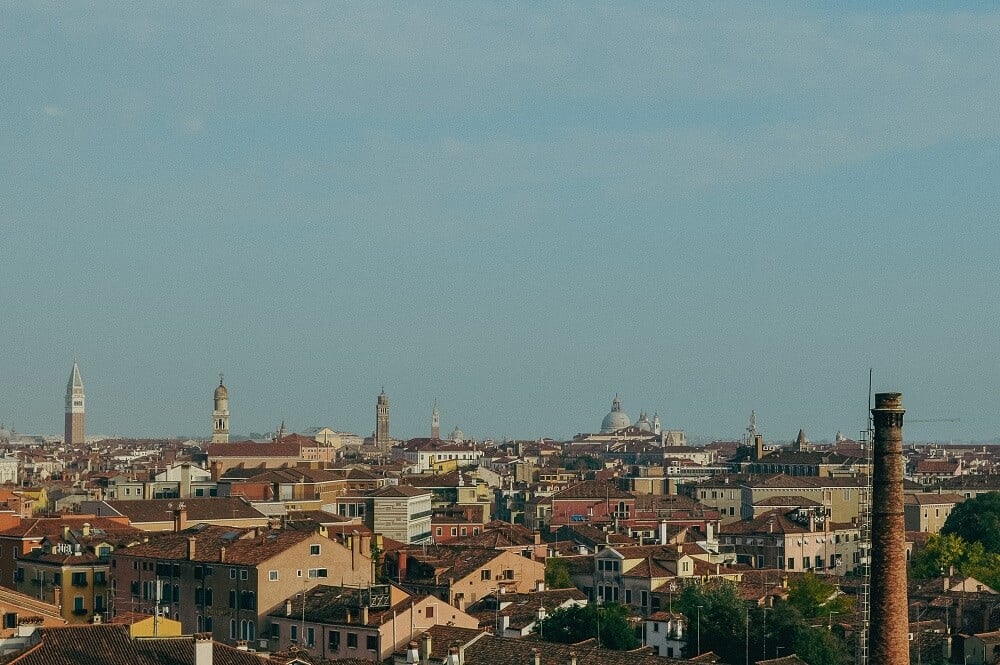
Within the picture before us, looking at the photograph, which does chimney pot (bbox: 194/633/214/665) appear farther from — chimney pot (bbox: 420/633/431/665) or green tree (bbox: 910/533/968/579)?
green tree (bbox: 910/533/968/579)

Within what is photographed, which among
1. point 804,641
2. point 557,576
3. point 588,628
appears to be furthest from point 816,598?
point 588,628

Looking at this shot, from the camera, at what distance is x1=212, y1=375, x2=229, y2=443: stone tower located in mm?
148000

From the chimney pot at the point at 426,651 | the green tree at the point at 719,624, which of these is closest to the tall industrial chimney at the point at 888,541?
the chimney pot at the point at 426,651

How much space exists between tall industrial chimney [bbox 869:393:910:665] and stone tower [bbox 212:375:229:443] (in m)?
114

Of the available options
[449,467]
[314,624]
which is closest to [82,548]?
[314,624]

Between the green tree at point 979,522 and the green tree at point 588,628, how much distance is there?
31.9 metres

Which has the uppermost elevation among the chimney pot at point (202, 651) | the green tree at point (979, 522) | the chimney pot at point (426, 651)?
the chimney pot at point (202, 651)

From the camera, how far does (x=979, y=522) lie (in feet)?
256

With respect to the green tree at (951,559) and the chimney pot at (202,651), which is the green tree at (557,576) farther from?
the chimney pot at (202,651)

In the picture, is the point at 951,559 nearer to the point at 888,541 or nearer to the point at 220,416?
the point at 888,541

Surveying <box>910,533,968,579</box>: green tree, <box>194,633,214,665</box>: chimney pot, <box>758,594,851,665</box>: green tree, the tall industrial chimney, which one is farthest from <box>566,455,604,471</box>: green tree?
<box>194,633,214,665</box>: chimney pot

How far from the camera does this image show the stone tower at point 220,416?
148000mm

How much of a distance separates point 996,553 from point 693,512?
17.0 metres

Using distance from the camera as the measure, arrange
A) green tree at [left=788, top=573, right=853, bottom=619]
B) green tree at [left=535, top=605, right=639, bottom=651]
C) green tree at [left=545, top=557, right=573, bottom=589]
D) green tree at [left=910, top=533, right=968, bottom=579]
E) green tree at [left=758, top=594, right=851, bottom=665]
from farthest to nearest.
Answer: green tree at [left=910, top=533, right=968, bottom=579] < green tree at [left=545, top=557, right=573, bottom=589] < green tree at [left=788, top=573, right=853, bottom=619] < green tree at [left=535, top=605, right=639, bottom=651] < green tree at [left=758, top=594, right=851, bottom=665]
